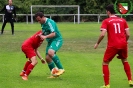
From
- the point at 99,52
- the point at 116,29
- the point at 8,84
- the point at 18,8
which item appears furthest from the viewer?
the point at 18,8

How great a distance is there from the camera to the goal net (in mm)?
46219

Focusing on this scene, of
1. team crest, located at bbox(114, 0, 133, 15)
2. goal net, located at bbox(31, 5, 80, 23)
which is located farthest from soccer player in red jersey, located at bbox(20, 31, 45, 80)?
team crest, located at bbox(114, 0, 133, 15)

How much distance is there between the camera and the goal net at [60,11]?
46.2 meters

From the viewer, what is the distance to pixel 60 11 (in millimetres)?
46875

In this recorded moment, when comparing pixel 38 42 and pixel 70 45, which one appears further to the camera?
pixel 70 45

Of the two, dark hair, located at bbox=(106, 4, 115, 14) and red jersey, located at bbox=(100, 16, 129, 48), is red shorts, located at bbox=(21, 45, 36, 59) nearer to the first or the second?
red jersey, located at bbox=(100, 16, 129, 48)

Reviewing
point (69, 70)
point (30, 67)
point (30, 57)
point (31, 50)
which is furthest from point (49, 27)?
point (69, 70)

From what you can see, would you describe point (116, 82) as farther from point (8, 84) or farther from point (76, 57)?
point (76, 57)

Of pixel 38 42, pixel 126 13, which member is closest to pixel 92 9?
pixel 126 13

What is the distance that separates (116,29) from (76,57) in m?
6.58

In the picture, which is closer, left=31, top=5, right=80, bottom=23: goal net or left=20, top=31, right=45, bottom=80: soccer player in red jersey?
left=20, top=31, right=45, bottom=80: soccer player in red jersey

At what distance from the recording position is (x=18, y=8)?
4694 centimetres

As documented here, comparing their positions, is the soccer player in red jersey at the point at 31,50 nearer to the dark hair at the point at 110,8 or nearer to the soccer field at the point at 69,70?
the soccer field at the point at 69,70

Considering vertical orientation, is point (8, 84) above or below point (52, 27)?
below
